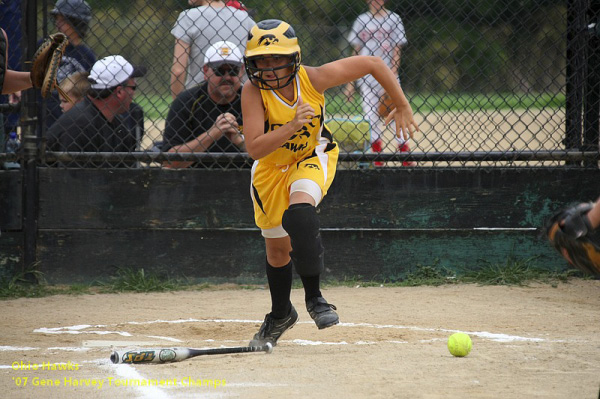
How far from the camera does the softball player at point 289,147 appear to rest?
3.83 m

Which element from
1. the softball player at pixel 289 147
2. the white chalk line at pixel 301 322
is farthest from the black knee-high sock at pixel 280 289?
the white chalk line at pixel 301 322

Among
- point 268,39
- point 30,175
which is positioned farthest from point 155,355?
point 30,175

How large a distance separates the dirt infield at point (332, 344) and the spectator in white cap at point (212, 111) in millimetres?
1149

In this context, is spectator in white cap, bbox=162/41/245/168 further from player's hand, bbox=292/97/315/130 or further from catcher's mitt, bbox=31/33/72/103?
player's hand, bbox=292/97/315/130

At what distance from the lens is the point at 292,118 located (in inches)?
158

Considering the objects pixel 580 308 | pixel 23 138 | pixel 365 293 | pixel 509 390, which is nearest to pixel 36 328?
pixel 23 138

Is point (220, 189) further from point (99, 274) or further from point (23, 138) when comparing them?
point (23, 138)

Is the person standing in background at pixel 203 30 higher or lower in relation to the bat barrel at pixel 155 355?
higher

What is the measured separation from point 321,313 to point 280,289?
0.31 metres

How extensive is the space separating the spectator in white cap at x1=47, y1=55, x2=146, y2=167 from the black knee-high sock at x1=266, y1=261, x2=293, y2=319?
2173 mm

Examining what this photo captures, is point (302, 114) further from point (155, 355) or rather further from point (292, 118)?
point (155, 355)

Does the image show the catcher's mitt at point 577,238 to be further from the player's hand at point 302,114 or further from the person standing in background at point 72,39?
the person standing in background at point 72,39

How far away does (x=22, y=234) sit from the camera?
5676 millimetres

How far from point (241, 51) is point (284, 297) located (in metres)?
2.46
